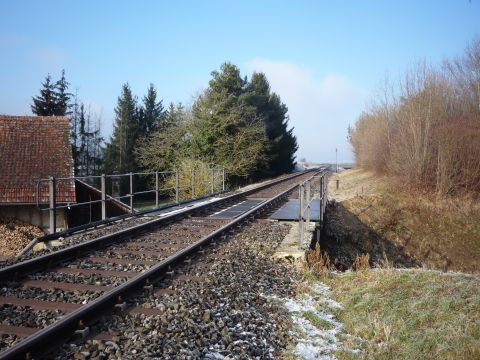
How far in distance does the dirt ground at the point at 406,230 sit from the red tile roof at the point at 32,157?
12518mm

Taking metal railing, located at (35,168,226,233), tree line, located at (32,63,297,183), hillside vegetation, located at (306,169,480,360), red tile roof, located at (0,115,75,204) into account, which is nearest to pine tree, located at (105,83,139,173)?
tree line, located at (32,63,297,183)

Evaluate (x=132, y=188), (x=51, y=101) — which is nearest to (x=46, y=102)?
(x=51, y=101)

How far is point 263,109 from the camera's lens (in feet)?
161

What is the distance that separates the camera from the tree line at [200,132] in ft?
114

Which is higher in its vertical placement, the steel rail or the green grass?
the steel rail

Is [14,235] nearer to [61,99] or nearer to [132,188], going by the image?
[132,188]

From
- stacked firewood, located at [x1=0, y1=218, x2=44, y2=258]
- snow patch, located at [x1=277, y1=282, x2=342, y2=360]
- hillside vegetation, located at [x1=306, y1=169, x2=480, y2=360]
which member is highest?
hillside vegetation, located at [x1=306, y1=169, x2=480, y2=360]

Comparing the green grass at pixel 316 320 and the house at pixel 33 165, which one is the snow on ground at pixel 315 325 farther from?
the house at pixel 33 165

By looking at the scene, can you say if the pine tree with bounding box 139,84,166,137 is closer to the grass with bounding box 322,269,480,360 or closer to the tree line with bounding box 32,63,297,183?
the tree line with bounding box 32,63,297,183

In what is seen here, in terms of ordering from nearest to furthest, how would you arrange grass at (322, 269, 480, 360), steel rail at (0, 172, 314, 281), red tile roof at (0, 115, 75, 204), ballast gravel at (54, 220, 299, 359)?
1. ballast gravel at (54, 220, 299, 359)
2. grass at (322, 269, 480, 360)
3. steel rail at (0, 172, 314, 281)
4. red tile roof at (0, 115, 75, 204)

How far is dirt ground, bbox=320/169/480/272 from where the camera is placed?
603 inches

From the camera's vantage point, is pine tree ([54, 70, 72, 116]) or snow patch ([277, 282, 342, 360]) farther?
pine tree ([54, 70, 72, 116])

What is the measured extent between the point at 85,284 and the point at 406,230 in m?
16.6

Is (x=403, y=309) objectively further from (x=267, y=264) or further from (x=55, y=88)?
(x=55, y=88)
